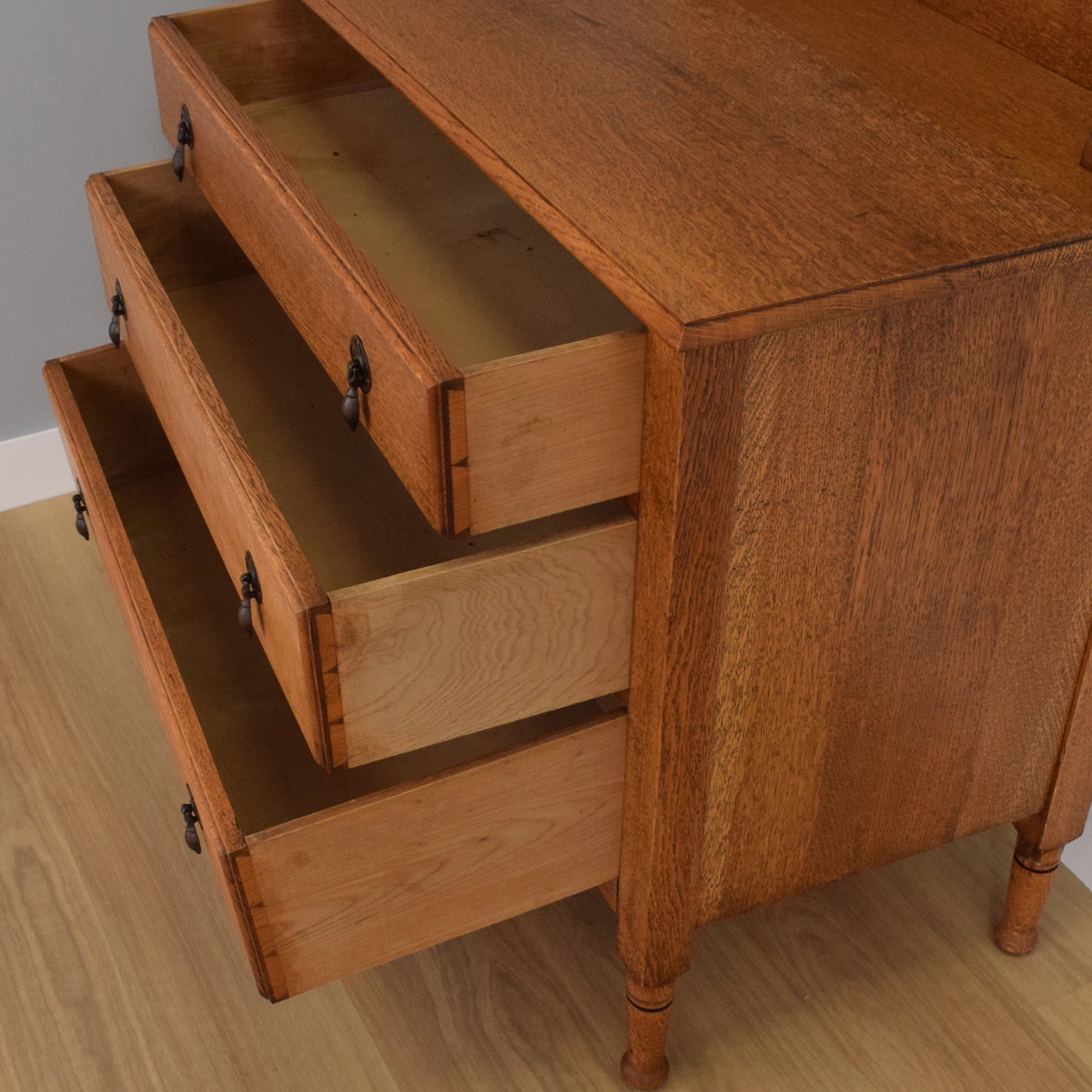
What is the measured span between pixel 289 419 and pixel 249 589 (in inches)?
12.8

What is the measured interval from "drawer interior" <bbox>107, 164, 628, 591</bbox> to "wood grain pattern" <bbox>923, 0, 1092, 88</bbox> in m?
0.43

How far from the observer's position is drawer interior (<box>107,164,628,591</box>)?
3.46 ft

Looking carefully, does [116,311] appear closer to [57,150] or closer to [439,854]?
[57,150]

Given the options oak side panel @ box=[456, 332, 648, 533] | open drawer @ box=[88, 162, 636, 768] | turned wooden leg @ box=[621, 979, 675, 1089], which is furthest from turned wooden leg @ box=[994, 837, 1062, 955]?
oak side panel @ box=[456, 332, 648, 533]

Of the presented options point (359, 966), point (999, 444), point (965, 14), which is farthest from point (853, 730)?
point (965, 14)

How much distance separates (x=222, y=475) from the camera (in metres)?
0.91

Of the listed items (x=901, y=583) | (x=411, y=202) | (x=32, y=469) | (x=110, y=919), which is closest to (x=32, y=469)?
(x=32, y=469)

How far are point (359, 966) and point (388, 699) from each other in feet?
0.80

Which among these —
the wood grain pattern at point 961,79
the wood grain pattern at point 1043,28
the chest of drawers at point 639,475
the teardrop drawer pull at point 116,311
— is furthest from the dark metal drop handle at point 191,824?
the wood grain pattern at point 1043,28

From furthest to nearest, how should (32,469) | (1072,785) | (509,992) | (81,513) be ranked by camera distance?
1. (32,469)
2. (81,513)
3. (509,992)
4. (1072,785)

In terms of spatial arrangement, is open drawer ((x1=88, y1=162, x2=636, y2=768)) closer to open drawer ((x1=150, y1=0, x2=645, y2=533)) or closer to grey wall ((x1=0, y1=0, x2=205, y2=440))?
open drawer ((x1=150, y1=0, x2=645, y2=533))

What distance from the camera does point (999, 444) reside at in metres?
0.84

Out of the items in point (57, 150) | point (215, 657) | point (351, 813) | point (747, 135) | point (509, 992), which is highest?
point (747, 135)

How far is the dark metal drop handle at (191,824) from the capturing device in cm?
102
